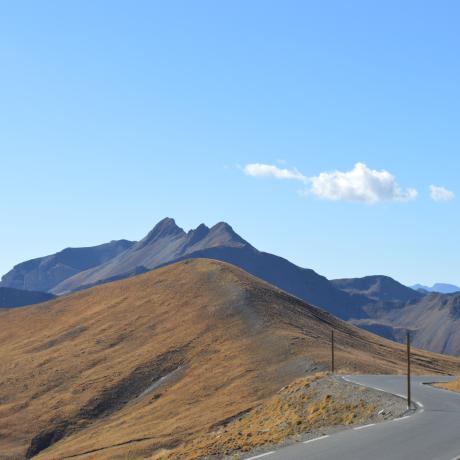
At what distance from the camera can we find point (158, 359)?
85.1 meters

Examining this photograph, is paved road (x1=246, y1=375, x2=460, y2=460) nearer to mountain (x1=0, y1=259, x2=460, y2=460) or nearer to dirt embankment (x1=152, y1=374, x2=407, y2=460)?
dirt embankment (x1=152, y1=374, x2=407, y2=460)

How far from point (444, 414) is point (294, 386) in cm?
1599

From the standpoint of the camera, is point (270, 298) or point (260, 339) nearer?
point (260, 339)

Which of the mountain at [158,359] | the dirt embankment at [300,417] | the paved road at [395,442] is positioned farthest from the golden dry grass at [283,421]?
the mountain at [158,359]

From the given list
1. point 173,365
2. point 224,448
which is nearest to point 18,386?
point 173,365

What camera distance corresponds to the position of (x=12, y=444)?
69312 millimetres

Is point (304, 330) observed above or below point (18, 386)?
above

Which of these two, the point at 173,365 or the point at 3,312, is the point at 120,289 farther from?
the point at 173,365

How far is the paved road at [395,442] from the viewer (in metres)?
22.4

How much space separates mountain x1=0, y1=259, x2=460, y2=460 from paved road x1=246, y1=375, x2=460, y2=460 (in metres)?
23.3

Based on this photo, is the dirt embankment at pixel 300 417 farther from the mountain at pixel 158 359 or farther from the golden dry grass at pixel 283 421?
the mountain at pixel 158 359

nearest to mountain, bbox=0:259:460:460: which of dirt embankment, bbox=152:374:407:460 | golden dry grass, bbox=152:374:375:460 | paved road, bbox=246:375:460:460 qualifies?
golden dry grass, bbox=152:374:375:460

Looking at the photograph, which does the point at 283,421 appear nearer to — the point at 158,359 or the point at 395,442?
the point at 395,442

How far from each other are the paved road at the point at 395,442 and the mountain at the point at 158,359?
2325 cm
